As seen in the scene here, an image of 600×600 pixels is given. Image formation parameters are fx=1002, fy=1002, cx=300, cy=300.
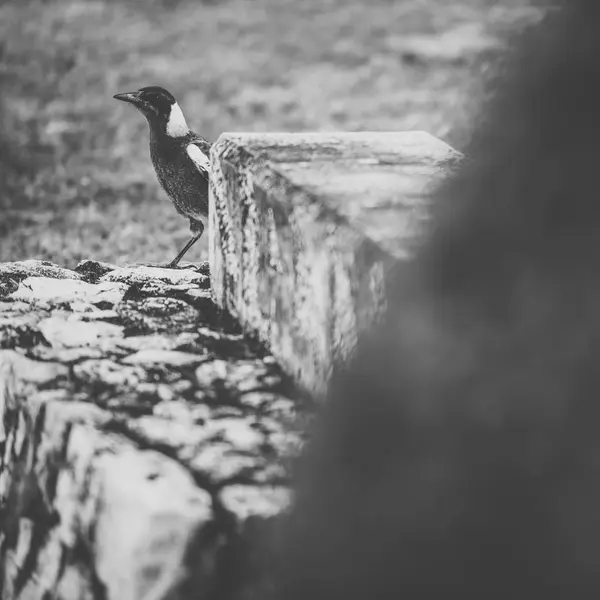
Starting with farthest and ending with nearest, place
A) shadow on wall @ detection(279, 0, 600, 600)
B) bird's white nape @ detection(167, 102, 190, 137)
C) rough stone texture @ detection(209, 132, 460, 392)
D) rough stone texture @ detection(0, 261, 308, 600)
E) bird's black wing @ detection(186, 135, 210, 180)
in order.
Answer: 1. bird's white nape @ detection(167, 102, 190, 137)
2. bird's black wing @ detection(186, 135, 210, 180)
3. rough stone texture @ detection(209, 132, 460, 392)
4. rough stone texture @ detection(0, 261, 308, 600)
5. shadow on wall @ detection(279, 0, 600, 600)

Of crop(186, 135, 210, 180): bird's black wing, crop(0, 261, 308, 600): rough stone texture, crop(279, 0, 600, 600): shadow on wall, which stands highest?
crop(186, 135, 210, 180): bird's black wing

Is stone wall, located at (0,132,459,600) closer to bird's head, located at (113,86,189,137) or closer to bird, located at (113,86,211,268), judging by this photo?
bird, located at (113,86,211,268)

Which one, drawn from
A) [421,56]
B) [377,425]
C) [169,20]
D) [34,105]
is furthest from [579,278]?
[169,20]

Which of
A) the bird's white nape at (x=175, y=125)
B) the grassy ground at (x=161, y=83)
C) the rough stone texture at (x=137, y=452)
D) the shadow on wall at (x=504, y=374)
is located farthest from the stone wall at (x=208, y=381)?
the grassy ground at (x=161, y=83)

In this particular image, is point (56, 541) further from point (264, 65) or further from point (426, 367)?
point (264, 65)

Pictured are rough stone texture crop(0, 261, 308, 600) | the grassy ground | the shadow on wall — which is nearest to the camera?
the shadow on wall

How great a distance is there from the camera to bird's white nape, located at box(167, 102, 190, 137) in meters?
3.89

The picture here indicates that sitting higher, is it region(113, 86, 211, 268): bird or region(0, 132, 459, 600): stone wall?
region(113, 86, 211, 268): bird

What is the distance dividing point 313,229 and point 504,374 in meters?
0.79

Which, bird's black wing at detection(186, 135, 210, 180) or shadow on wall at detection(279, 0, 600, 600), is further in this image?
bird's black wing at detection(186, 135, 210, 180)

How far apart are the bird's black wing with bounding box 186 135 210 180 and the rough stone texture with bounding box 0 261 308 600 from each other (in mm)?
1402

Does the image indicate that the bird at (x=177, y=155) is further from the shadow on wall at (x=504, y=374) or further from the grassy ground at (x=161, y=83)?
the shadow on wall at (x=504, y=374)

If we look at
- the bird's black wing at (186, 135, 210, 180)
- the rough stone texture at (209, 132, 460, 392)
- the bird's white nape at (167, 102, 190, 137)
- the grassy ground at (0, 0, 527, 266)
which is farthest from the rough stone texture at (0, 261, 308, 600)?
the grassy ground at (0, 0, 527, 266)

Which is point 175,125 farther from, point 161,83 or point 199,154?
point 161,83
